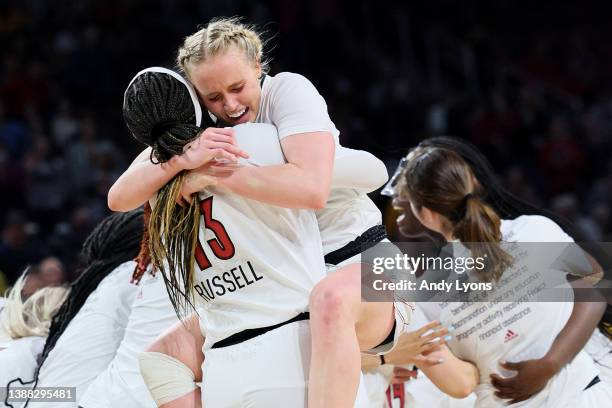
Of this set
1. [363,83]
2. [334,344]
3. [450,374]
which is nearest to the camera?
[334,344]

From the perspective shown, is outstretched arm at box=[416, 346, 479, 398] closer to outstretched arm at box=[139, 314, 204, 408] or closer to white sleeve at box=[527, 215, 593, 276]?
white sleeve at box=[527, 215, 593, 276]

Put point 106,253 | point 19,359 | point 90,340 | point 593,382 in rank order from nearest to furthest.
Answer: point 593,382, point 90,340, point 19,359, point 106,253

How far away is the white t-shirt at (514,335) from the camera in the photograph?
347 cm

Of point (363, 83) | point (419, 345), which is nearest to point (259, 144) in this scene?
point (419, 345)

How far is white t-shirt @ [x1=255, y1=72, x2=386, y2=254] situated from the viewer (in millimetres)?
2562

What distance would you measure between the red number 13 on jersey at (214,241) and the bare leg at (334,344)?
270 mm

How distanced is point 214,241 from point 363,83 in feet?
25.7

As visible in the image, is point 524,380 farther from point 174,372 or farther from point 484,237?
point 174,372

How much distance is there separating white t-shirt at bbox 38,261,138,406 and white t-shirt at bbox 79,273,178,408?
0.39 feet

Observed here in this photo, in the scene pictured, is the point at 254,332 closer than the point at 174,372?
Yes

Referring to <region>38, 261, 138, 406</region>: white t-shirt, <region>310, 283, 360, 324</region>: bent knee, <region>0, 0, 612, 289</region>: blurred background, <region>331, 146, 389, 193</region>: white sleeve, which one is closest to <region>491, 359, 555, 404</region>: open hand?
<region>331, 146, 389, 193</region>: white sleeve

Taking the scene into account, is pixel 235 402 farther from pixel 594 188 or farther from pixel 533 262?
pixel 594 188

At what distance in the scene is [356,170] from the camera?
271 centimetres

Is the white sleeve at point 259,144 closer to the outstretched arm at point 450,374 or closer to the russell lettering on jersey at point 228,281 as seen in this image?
the russell lettering on jersey at point 228,281
